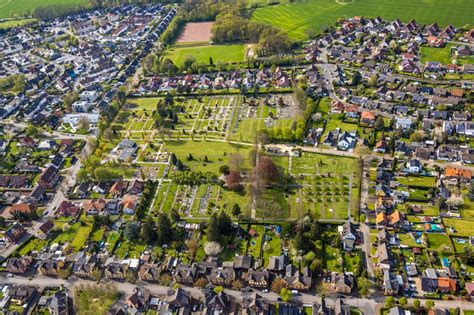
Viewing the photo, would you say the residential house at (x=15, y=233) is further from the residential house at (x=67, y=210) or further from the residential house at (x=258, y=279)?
the residential house at (x=258, y=279)

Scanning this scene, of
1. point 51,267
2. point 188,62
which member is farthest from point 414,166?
point 188,62

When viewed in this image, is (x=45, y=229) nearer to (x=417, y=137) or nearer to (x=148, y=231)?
(x=148, y=231)

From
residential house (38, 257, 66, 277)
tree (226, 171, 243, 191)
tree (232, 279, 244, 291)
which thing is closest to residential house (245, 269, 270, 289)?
tree (232, 279, 244, 291)

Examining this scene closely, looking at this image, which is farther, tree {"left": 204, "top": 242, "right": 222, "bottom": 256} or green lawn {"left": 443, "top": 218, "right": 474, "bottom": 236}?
green lawn {"left": 443, "top": 218, "right": 474, "bottom": 236}

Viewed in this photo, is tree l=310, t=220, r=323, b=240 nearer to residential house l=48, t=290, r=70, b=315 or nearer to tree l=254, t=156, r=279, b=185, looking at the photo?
tree l=254, t=156, r=279, b=185

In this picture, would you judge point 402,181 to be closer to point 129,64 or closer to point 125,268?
point 125,268

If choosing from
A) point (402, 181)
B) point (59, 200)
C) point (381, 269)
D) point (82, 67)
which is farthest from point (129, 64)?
point (381, 269)
